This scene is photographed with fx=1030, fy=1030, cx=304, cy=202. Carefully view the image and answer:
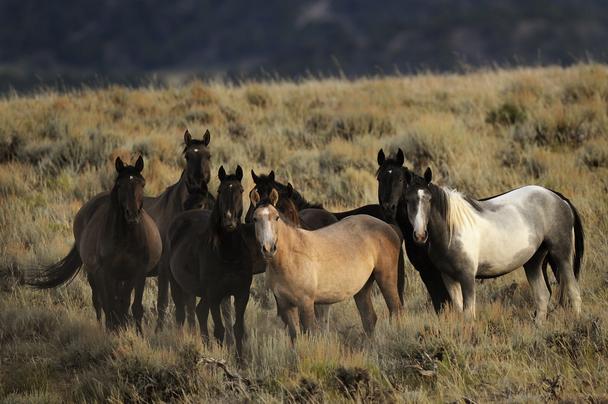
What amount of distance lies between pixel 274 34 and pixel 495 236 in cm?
15568

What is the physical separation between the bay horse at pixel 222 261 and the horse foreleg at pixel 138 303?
558mm

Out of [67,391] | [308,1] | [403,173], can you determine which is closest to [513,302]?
[403,173]

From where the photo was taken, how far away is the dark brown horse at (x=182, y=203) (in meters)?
9.79

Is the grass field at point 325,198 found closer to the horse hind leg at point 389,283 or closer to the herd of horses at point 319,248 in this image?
the horse hind leg at point 389,283

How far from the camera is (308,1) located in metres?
180

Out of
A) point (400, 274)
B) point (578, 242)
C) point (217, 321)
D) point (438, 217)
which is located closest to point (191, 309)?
point (217, 321)

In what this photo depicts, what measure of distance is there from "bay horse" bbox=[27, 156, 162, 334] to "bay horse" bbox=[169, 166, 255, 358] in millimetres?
437

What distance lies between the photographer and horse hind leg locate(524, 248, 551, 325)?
9.62 metres

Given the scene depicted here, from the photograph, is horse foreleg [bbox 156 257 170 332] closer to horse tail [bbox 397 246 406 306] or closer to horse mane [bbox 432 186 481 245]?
horse tail [bbox 397 246 406 306]

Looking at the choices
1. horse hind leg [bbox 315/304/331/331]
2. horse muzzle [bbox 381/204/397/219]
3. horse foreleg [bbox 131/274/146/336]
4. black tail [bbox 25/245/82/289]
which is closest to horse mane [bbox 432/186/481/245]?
horse muzzle [bbox 381/204/397/219]

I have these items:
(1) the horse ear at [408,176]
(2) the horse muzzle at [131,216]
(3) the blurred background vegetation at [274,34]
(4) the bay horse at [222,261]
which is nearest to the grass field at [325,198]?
(4) the bay horse at [222,261]

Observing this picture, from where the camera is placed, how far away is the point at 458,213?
8.80m

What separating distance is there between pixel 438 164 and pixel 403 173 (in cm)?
693

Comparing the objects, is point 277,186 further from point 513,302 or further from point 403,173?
point 513,302
